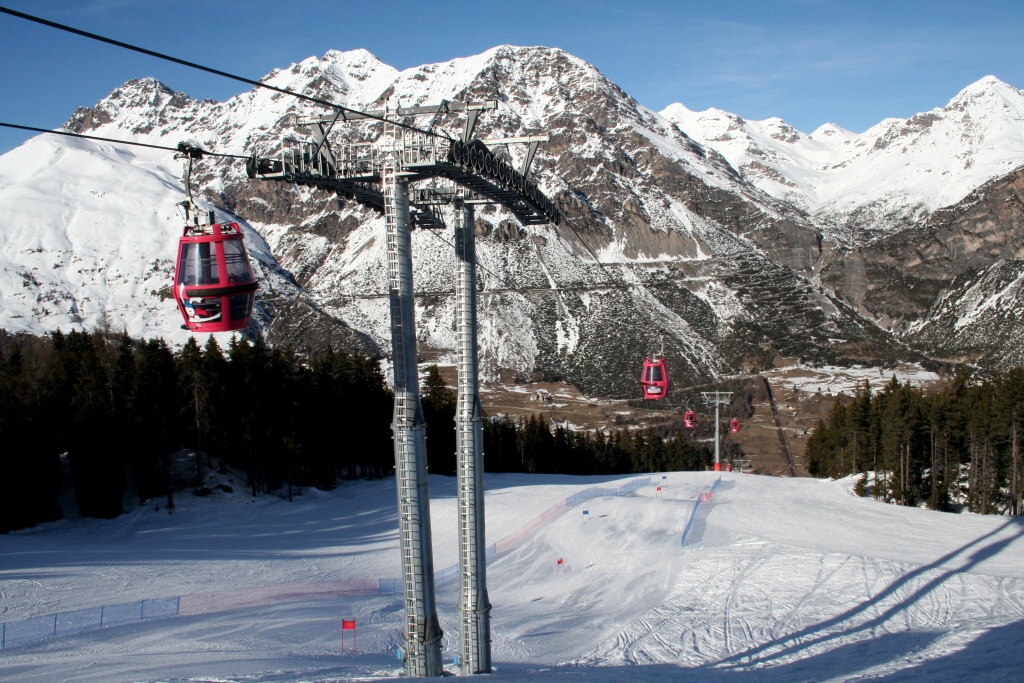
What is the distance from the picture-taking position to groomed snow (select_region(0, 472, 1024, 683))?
2014cm

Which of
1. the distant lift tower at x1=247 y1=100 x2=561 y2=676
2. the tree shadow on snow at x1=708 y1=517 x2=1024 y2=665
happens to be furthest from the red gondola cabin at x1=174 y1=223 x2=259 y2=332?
the tree shadow on snow at x1=708 y1=517 x2=1024 y2=665

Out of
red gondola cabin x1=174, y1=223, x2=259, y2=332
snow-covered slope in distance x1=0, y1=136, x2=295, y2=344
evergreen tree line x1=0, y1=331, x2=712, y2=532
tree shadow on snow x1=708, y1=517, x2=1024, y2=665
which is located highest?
snow-covered slope in distance x1=0, y1=136, x2=295, y2=344

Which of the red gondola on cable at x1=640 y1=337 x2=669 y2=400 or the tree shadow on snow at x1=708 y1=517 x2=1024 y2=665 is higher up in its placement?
the red gondola on cable at x1=640 y1=337 x2=669 y2=400

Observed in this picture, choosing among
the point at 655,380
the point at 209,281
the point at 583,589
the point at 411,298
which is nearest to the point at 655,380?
the point at 655,380

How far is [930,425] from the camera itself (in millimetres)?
49031

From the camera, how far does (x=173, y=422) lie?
4534 centimetres

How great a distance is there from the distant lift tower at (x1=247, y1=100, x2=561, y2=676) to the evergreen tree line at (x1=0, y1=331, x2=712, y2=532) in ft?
93.4

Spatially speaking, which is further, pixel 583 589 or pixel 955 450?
pixel 955 450

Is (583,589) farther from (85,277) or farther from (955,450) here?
(85,277)

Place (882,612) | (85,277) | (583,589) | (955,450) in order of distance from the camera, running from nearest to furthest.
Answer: (882,612)
(583,589)
(955,450)
(85,277)

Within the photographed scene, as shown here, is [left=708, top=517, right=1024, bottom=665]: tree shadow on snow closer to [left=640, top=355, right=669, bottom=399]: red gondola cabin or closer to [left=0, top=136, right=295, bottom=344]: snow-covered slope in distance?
[left=640, top=355, right=669, bottom=399]: red gondola cabin

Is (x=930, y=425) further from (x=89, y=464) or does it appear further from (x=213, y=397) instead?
(x=89, y=464)

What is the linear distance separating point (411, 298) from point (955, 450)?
43610 millimetres

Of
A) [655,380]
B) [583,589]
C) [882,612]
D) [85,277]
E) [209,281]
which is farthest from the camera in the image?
[85,277]
